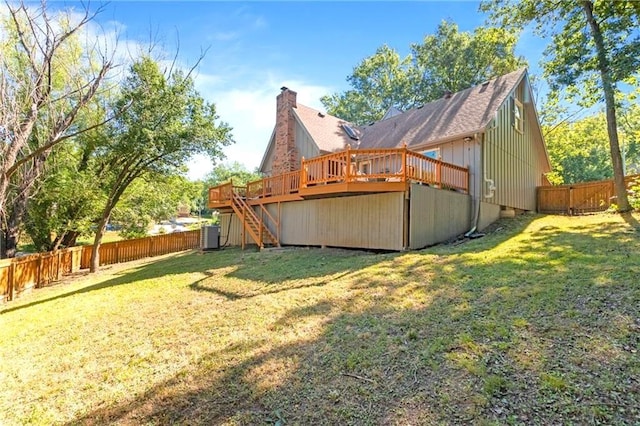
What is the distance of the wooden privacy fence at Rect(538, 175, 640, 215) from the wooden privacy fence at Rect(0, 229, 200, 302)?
790 inches

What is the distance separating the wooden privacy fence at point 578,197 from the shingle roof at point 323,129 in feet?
30.3

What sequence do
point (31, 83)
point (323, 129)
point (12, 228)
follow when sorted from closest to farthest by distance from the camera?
1. point (31, 83)
2. point (12, 228)
3. point (323, 129)

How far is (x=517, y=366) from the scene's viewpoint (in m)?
3.23

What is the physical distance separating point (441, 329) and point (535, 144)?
14724 millimetres

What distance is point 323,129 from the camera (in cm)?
1655

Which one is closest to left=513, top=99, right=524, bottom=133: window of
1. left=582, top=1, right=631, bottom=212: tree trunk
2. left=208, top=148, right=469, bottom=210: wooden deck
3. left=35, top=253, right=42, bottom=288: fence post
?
Result: left=582, top=1, right=631, bottom=212: tree trunk

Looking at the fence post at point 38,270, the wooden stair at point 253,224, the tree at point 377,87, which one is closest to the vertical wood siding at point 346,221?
the wooden stair at point 253,224

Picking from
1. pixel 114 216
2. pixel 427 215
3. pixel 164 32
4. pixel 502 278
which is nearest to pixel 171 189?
pixel 114 216

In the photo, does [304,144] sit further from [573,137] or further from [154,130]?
[573,137]

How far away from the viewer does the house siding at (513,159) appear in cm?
1186

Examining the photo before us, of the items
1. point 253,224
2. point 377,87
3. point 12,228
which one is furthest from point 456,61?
point 12,228

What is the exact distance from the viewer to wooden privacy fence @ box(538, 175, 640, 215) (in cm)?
1320

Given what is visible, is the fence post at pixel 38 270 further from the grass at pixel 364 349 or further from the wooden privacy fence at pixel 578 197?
the wooden privacy fence at pixel 578 197

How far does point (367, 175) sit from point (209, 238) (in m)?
10.9
